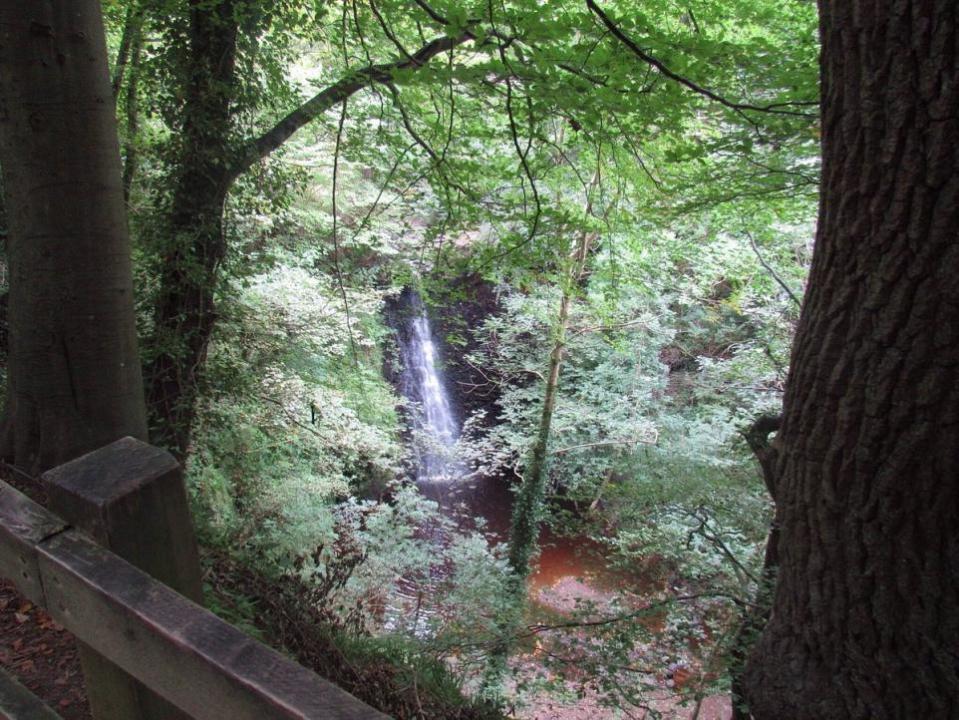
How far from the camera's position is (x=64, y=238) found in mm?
2766

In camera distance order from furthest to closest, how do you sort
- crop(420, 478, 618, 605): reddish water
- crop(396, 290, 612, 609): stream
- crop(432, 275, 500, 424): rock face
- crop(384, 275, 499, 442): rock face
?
crop(432, 275, 500, 424): rock face → crop(384, 275, 499, 442): rock face → crop(396, 290, 612, 609): stream → crop(420, 478, 618, 605): reddish water

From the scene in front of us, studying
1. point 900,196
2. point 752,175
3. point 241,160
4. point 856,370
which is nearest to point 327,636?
point 856,370

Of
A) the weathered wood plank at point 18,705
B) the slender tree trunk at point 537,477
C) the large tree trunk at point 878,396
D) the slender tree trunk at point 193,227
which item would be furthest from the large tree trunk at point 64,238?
the slender tree trunk at point 537,477

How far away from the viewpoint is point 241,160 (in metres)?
5.54

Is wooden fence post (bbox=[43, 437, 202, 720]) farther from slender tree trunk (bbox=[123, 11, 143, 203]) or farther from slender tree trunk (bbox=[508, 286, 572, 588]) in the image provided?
slender tree trunk (bbox=[508, 286, 572, 588])

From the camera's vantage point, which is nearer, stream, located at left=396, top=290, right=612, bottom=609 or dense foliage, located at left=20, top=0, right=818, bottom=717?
dense foliage, located at left=20, top=0, right=818, bottom=717

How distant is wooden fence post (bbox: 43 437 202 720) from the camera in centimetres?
124

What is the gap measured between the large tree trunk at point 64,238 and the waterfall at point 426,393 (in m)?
11.2

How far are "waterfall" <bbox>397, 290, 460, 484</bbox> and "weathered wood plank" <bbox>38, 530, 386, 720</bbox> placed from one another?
12.9 m

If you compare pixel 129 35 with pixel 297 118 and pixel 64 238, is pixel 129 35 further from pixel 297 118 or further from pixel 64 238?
pixel 64 238

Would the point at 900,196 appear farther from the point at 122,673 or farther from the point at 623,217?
the point at 623,217

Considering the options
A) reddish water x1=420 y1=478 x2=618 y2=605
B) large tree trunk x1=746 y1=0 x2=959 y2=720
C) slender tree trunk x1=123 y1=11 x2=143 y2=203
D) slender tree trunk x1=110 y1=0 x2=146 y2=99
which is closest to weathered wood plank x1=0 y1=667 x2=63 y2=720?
large tree trunk x1=746 y1=0 x2=959 y2=720

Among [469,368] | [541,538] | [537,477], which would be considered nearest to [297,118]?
[537,477]

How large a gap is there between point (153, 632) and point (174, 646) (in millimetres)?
63
